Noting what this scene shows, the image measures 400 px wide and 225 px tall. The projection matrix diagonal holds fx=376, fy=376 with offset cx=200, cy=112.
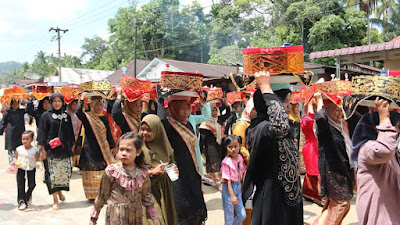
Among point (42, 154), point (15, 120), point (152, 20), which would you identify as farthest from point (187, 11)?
point (42, 154)

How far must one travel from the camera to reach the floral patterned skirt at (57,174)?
6477 mm

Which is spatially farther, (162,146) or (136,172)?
(162,146)

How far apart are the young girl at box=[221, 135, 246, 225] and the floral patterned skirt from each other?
3.27 m

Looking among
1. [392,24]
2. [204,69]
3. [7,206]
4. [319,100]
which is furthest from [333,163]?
[392,24]

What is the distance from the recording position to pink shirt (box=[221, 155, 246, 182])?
4.63 metres

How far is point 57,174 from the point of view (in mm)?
6508

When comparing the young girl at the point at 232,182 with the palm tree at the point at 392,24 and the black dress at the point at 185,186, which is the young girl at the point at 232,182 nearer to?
the black dress at the point at 185,186

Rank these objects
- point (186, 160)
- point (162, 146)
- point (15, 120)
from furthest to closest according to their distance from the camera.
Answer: point (15, 120)
point (186, 160)
point (162, 146)

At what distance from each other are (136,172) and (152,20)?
3970cm

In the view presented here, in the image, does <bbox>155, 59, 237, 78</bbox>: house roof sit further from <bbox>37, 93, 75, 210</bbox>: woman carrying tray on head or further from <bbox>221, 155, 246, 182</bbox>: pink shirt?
<bbox>221, 155, 246, 182</bbox>: pink shirt

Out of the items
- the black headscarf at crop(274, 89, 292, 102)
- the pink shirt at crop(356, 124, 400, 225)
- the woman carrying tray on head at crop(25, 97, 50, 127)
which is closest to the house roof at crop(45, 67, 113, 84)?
the woman carrying tray on head at crop(25, 97, 50, 127)

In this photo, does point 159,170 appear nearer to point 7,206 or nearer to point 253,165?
point 253,165

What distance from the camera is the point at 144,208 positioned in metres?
3.52

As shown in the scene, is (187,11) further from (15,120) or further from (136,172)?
(136,172)
